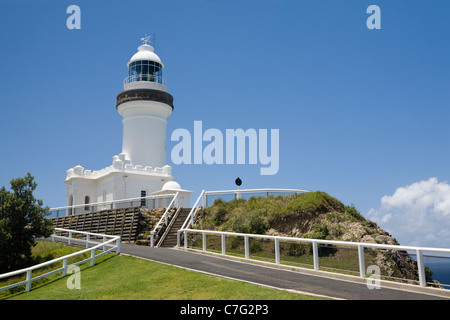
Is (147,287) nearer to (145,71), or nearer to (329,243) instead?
(329,243)

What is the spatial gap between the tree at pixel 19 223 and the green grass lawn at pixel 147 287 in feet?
22.7

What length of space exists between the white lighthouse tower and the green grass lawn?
20.5m

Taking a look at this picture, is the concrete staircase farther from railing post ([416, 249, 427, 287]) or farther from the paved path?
railing post ([416, 249, 427, 287])

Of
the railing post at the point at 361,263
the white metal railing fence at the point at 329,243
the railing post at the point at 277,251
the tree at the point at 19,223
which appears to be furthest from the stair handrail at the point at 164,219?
the railing post at the point at 361,263

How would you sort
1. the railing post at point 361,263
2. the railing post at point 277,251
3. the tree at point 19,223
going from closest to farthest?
the railing post at point 361,263 < the railing post at point 277,251 < the tree at point 19,223

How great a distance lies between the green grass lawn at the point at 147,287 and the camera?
A: 1048cm

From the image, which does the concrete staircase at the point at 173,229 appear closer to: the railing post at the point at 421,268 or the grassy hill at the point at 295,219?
the grassy hill at the point at 295,219

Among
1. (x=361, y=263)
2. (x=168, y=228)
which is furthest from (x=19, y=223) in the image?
(x=361, y=263)

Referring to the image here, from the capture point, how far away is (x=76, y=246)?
23969mm

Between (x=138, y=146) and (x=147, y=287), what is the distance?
29923 millimetres

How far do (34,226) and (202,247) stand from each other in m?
8.86

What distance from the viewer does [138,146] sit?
40906mm
